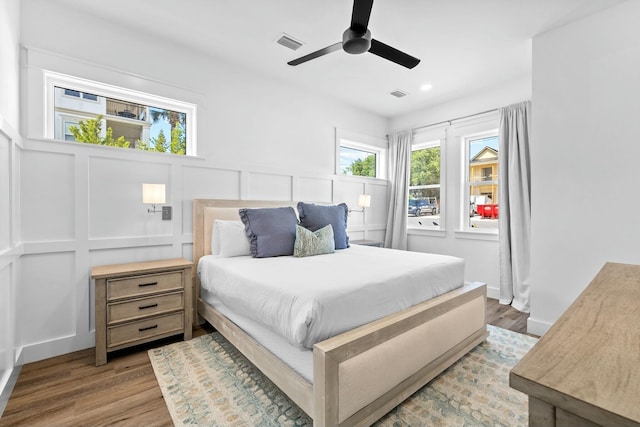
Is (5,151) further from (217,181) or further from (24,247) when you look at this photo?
(217,181)

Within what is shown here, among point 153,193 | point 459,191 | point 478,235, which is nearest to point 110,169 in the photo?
point 153,193

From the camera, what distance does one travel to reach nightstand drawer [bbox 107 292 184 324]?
232 centimetres

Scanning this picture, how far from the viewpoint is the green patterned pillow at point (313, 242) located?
9.40 feet

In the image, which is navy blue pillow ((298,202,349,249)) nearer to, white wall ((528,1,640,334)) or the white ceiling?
the white ceiling

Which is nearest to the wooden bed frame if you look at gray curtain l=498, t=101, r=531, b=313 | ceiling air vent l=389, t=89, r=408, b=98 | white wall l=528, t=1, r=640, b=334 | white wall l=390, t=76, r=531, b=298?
white wall l=528, t=1, r=640, b=334

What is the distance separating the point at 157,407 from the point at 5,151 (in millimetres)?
1880

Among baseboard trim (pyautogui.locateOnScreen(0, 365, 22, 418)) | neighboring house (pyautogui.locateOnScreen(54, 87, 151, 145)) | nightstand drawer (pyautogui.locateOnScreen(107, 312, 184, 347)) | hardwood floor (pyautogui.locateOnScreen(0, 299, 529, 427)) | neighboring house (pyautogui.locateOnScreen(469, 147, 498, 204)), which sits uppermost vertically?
Answer: neighboring house (pyautogui.locateOnScreen(54, 87, 151, 145))

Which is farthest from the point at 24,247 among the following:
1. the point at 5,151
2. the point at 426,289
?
the point at 426,289

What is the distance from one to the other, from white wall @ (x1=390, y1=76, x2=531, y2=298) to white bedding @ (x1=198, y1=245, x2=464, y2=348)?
1.90m

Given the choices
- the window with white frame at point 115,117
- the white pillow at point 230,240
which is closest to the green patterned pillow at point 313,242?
the white pillow at point 230,240

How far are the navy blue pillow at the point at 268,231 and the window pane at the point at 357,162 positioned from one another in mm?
2115

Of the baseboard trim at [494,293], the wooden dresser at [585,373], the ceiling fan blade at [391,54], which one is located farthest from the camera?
the baseboard trim at [494,293]

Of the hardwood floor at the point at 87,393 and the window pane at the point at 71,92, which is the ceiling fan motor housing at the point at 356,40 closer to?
the window pane at the point at 71,92

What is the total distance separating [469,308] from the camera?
7.91 feet
